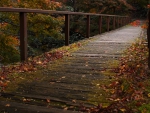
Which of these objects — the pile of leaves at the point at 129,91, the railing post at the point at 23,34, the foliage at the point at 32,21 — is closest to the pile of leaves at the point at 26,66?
the railing post at the point at 23,34

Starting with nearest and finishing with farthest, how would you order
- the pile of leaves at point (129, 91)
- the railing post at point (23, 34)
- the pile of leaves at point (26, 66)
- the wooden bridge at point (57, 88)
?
1. the pile of leaves at point (129, 91)
2. the wooden bridge at point (57, 88)
3. the pile of leaves at point (26, 66)
4. the railing post at point (23, 34)

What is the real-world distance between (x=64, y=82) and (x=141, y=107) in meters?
1.43

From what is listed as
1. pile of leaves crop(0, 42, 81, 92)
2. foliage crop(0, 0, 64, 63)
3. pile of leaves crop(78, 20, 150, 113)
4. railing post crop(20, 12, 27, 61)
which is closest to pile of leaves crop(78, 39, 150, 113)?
pile of leaves crop(78, 20, 150, 113)

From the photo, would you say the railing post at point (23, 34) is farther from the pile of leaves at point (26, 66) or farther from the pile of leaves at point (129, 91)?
the pile of leaves at point (129, 91)

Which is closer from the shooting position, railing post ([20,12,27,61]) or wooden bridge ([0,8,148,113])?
wooden bridge ([0,8,148,113])

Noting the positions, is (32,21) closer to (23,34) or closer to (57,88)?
(23,34)

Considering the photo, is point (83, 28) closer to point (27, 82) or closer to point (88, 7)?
point (88, 7)

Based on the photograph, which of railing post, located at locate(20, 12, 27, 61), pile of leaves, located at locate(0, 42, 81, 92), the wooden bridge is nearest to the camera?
the wooden bridge

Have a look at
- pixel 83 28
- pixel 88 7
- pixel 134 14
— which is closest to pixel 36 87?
pixel 83 28

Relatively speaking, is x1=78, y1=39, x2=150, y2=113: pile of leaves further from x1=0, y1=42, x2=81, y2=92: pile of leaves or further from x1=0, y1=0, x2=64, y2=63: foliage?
x1=0, y1=0, x2=64, y2=63: foliage

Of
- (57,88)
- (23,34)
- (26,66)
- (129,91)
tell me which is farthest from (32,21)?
(129,91)

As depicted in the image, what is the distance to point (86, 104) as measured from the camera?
3.15m

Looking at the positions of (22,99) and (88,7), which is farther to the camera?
(88,7)

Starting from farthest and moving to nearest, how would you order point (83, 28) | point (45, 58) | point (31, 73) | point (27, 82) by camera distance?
1. point (83, 28)
2. point (45, 58)
3. point (31, 73)
4. point (27, 82)
